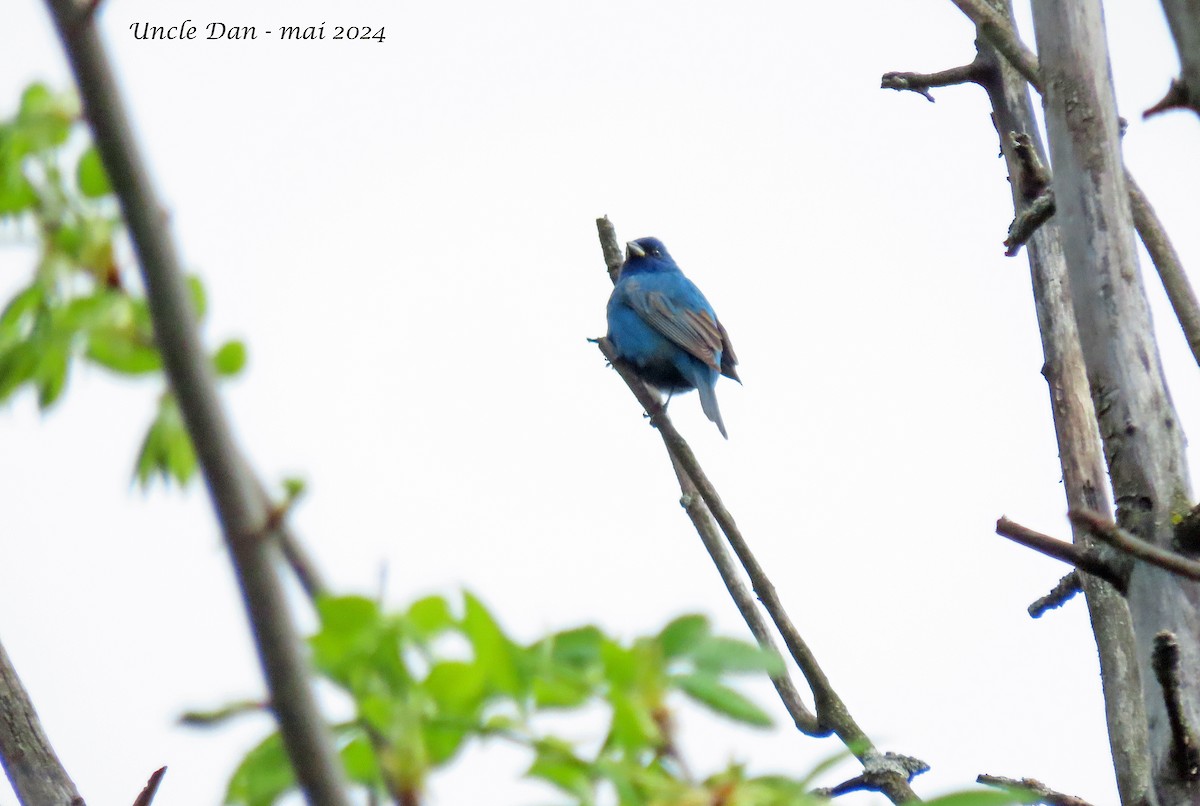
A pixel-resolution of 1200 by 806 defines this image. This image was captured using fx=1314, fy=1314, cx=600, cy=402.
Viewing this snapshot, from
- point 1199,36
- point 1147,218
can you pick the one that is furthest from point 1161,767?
point 1147,218

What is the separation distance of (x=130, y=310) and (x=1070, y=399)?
14.8 feet

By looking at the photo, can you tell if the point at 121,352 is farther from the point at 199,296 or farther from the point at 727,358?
the point at 727,358

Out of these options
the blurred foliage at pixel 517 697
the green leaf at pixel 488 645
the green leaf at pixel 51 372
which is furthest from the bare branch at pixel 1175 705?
the green leaf at pixel 51 372

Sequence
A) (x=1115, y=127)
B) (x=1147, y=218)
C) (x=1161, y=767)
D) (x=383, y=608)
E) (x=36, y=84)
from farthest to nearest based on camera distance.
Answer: (x=1147, y=218)
(x=1115, y=127)
(x=1161, y=767)
(x=36, y=84)
(x=383, y=608)

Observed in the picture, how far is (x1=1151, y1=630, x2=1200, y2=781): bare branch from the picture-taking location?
3.04m

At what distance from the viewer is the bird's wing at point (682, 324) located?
34.0 feet

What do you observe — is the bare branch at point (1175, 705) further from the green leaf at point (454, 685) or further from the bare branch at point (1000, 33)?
the bare branch at point (1000, 33)

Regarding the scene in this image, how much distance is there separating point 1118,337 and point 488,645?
9.71 feet

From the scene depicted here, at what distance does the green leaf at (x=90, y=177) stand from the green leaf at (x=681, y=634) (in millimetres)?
784

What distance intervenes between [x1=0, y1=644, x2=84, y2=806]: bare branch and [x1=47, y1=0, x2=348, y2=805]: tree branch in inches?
118

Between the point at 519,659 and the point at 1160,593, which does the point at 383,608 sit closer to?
the point at 519,659

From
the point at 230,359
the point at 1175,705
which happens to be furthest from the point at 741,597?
the point at 230,359

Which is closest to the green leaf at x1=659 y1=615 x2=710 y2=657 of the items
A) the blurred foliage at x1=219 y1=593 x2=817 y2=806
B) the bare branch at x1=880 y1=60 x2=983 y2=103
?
the blurred foliage at x1=219 y1=593 x2=817 y2=806

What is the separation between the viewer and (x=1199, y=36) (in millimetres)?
2625
